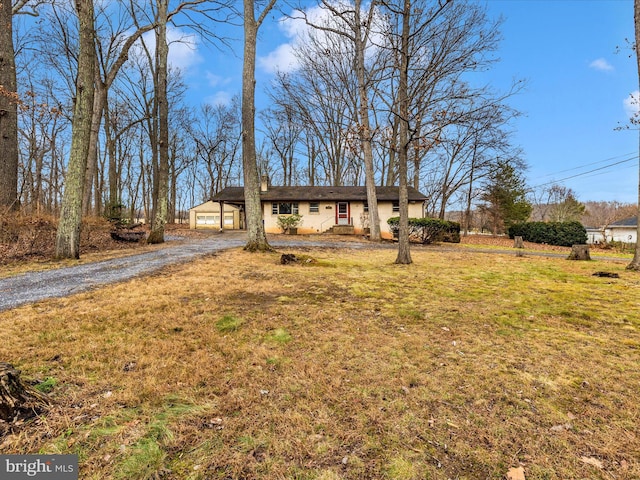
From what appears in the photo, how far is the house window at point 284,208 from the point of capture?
22811 millimetres

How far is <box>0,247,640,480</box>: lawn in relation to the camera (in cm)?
149

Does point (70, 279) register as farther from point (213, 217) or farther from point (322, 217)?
point (213, 217)

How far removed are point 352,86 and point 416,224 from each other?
10.2m

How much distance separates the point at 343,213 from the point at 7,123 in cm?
1810

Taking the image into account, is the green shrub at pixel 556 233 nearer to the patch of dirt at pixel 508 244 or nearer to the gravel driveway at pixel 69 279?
the patch of dirt at pixel 508 244

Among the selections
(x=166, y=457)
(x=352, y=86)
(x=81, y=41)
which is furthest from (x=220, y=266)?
(x=352, y=86)

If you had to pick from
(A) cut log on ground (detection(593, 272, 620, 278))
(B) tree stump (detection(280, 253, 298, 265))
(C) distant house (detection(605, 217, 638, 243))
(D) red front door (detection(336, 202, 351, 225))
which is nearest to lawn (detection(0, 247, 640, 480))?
(B) tree stump (detection(280, 253, 298, 265))

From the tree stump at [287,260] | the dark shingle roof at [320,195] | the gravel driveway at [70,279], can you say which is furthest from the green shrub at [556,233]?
the gravel driveway at [70,279]

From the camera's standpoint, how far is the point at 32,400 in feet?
5.84

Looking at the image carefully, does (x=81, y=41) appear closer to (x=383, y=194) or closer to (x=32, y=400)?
(x=32, y=400)

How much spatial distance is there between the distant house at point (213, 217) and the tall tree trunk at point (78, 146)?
739 inches

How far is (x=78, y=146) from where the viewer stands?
23.6ft

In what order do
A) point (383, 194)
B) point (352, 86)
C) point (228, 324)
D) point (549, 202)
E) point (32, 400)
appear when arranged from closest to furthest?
point (32, 400)
point (228, 324)
point (352, 86)
point (383, 194)
point (549, 202)

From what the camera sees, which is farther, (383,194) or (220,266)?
(383,194)
